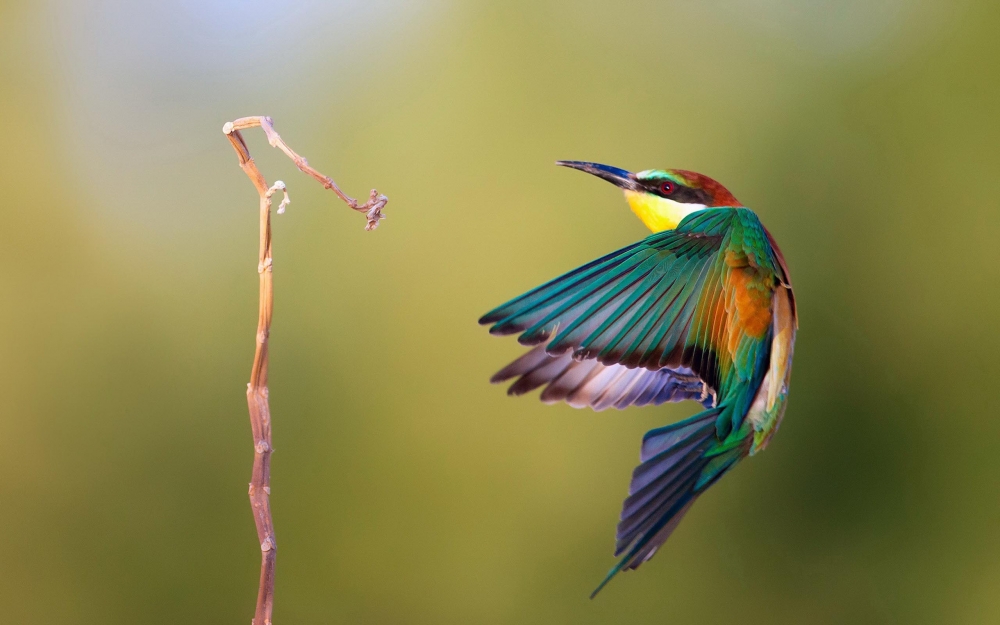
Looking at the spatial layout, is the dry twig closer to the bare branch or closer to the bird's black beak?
the bare branch

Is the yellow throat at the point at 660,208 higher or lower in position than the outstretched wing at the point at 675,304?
higher

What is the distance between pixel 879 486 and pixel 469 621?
675 mm

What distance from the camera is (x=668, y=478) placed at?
0.46 metres

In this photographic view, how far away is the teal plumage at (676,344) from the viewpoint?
429 mm

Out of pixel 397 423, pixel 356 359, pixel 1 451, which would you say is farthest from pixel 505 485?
pixel 1 451

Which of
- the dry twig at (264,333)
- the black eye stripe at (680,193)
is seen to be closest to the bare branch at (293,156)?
the dry twig at (264,333)

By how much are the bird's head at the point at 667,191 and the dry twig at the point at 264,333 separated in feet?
0.80

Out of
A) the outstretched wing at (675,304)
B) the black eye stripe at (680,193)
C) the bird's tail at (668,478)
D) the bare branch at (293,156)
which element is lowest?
the bird's tail at (668,478)

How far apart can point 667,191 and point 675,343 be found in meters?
0.16

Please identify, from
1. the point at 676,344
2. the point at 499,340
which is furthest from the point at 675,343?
the point at 499,340

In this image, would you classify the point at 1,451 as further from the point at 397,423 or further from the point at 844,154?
the point at 844,154

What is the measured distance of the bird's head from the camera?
1.92ft

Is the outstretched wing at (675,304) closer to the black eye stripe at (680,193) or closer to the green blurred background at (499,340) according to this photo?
the black eye stripe at (680,193)

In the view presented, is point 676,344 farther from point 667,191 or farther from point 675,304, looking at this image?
point 667,191
